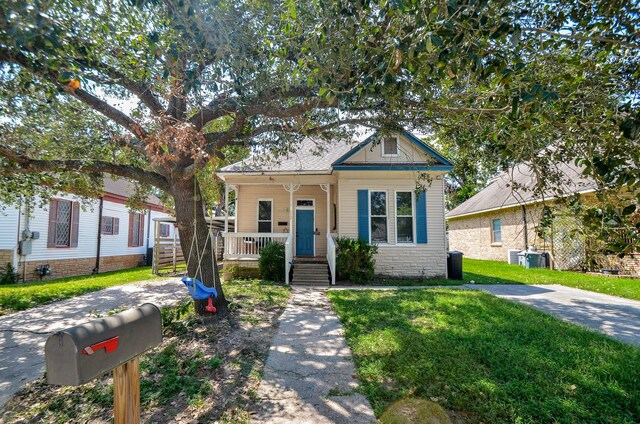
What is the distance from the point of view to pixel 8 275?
1062cm

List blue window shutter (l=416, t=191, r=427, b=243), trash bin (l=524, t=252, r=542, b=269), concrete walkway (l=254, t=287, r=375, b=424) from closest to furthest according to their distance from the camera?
concrete walkway (l=254, t=287, r=375, b=424)
blue window shutter (l=416, t=191, r=427, b=243)
trash bin (l=524, t=252, r=542, b=269)

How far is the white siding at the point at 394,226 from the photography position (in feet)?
35.7

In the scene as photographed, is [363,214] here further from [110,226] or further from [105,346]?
[110,226]

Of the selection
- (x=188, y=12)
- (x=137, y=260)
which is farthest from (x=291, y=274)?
(x=137, y=260)

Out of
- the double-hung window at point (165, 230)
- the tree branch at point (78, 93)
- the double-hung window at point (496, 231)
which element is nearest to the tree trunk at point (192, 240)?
the tree branch at point (78, 93)

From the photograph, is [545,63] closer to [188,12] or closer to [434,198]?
[188,12]

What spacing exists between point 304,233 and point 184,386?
9448 millimetres

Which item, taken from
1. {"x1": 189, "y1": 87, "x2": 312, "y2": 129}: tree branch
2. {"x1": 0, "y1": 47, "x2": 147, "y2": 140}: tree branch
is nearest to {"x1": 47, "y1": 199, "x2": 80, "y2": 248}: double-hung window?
{"x1": 0, "y1": 47, "x2": 147, "y2": 140}: tree branch

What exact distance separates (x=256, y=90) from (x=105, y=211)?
14404 millimetres

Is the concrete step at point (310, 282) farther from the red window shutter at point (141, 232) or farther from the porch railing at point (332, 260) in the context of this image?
the red window shutter at point (141, 232)

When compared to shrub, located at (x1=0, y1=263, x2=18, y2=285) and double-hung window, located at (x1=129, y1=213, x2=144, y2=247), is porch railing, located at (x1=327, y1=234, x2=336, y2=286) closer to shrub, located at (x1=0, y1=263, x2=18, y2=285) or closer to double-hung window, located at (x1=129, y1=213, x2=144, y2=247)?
shrub, located at (x1=0, y1=263, x2=18, y2=285)

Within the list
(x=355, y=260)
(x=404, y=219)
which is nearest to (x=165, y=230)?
(x=355, y=260)

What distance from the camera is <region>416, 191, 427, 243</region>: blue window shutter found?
10.9 meters

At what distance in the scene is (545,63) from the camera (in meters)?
4.15
